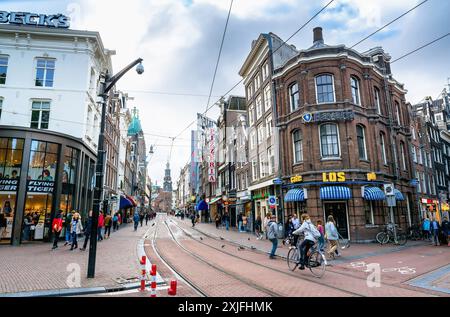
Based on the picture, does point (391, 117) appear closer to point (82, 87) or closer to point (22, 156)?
point (82, 87)

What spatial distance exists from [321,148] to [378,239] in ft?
23.2

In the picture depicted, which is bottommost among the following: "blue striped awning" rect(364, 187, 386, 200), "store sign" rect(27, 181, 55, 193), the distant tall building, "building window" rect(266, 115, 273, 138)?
"blue striped awning" rect(364, 187, 386, 200)

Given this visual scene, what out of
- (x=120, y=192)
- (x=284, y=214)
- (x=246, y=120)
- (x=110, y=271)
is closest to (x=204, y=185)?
(x=120, y=192)

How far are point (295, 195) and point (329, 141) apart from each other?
184 inches

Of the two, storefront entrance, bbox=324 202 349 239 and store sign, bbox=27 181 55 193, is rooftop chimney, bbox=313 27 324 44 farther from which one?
store sign, bbox=27 181 55 193

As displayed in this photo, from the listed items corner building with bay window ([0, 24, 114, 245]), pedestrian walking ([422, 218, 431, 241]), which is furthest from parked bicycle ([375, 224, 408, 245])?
corner building with bay window ([0, 24, 114, 245])

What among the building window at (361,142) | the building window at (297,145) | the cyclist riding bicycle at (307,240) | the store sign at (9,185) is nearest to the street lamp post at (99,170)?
the cyclist riding bicycle at (307,240)

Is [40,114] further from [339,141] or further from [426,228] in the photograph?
[426,228]

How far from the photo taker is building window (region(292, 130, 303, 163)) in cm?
2244

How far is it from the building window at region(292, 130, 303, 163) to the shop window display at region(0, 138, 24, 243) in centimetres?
1910

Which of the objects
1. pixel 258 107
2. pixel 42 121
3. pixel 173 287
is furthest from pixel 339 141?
pixel 42 121

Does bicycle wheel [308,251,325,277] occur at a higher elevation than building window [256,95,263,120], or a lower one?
lower

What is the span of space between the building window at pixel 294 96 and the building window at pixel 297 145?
2.14m

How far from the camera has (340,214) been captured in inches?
797
